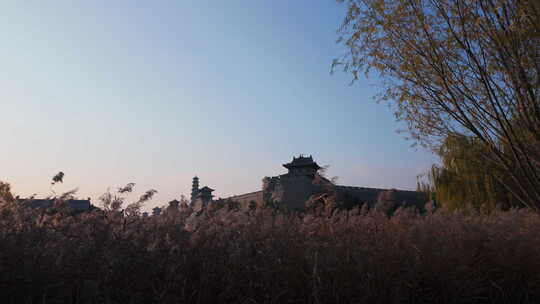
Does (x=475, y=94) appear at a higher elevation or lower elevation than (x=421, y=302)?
higher

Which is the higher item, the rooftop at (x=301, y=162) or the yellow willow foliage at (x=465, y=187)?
the rooftop at (x=301, y=162)

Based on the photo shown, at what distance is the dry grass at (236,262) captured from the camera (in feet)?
8.19

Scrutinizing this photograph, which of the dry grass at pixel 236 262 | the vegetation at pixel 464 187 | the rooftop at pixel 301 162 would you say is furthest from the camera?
the rooftop at pixel 301 162

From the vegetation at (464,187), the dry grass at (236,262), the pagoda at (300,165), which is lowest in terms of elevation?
the dry grass at (236,262)

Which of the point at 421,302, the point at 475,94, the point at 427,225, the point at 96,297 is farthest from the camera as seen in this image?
the point at 475,94

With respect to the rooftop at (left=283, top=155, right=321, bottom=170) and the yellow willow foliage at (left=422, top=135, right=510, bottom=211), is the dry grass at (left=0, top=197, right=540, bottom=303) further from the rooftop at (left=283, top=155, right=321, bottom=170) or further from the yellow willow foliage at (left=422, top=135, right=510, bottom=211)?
the rooftop at (left=283, top=155, right=321, bottom=170)

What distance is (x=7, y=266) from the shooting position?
8.07 ft

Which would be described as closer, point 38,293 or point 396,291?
point 38,293

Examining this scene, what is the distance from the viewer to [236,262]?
2.69 metres

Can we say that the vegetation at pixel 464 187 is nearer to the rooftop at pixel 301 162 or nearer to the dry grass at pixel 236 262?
the dry grass at pixel 236 262

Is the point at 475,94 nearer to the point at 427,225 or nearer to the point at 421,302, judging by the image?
the point at 427,225

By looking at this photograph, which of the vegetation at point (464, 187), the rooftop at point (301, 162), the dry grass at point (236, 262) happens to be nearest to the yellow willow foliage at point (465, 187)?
the vegetation at point (464, 187)

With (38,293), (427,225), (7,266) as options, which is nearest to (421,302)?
(427,225)

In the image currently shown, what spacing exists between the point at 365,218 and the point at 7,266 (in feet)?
10.5
